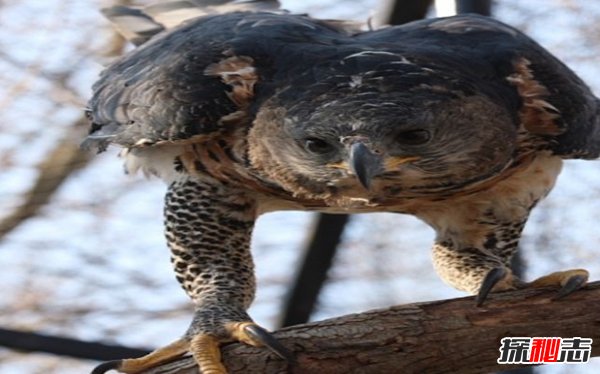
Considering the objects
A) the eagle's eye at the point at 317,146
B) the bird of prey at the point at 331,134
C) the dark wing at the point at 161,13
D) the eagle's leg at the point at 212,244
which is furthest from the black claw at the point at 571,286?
the dark wing at the point at 161,13

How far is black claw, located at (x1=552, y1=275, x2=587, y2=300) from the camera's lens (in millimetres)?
3913

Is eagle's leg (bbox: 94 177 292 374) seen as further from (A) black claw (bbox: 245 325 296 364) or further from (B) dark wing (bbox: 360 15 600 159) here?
(B) dark wing (bbox: 360 15 600 159)

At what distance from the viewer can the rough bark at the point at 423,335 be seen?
3.69m

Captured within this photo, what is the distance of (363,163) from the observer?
3.58 m

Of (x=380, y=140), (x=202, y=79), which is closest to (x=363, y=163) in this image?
(x=380, y=140)

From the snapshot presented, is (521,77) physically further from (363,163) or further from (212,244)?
(212,244)

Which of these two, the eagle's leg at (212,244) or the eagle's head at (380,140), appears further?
the eagle's leg at (212,244)

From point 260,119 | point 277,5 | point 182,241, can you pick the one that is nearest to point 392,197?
point 260,119

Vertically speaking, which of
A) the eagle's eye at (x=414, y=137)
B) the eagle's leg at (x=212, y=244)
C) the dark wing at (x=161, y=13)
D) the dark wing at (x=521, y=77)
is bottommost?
the eagle's leg at (x=212, y=244)

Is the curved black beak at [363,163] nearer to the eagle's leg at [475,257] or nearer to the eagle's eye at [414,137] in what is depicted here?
the eagle's eye at [414,137]

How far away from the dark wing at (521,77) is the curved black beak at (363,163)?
0.48 m

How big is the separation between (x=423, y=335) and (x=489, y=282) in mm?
481

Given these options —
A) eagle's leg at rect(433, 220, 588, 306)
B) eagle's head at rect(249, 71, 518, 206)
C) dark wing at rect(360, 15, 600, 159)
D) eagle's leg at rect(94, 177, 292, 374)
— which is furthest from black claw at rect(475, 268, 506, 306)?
eagle's leg at rect(94, 177, 292, 374)

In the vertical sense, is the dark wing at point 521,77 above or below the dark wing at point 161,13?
below
